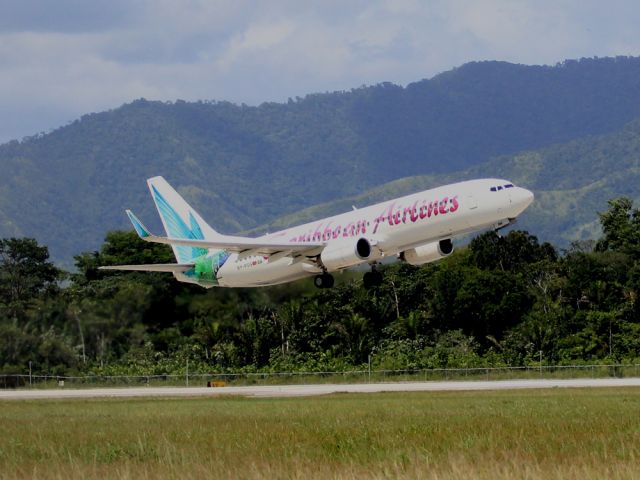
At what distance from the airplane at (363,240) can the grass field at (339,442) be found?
390 inches

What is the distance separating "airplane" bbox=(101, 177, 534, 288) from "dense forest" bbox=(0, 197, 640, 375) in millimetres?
1597

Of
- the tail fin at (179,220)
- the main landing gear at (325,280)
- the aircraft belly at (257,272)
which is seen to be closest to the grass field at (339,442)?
the main landing gear at (325,280)

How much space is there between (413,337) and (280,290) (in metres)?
32.9

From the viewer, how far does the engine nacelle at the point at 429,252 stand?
193ft

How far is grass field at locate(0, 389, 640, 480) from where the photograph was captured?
24.4 metres

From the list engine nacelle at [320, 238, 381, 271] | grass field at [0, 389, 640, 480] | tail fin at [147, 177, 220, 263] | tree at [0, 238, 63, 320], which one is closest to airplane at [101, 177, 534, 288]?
engine nacelle at [320, 238, 381, 271]

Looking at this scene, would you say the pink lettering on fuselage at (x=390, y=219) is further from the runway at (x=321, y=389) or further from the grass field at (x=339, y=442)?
the grass field at (x=339, y=442)

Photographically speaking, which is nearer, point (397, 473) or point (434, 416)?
point (397, 473)

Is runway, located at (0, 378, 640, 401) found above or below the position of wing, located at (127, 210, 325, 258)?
below

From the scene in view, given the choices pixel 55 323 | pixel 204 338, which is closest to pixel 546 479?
pixel 55 323

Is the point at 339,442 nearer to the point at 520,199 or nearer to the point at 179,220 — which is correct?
the point at 520,199

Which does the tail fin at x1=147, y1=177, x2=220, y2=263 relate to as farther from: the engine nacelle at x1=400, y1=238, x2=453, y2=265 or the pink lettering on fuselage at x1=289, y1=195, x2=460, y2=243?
the engine nacelle at x1=400, y1=238, x2=453, y2=265

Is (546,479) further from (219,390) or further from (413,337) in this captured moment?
(413,337)

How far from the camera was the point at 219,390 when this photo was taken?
3049 inches
